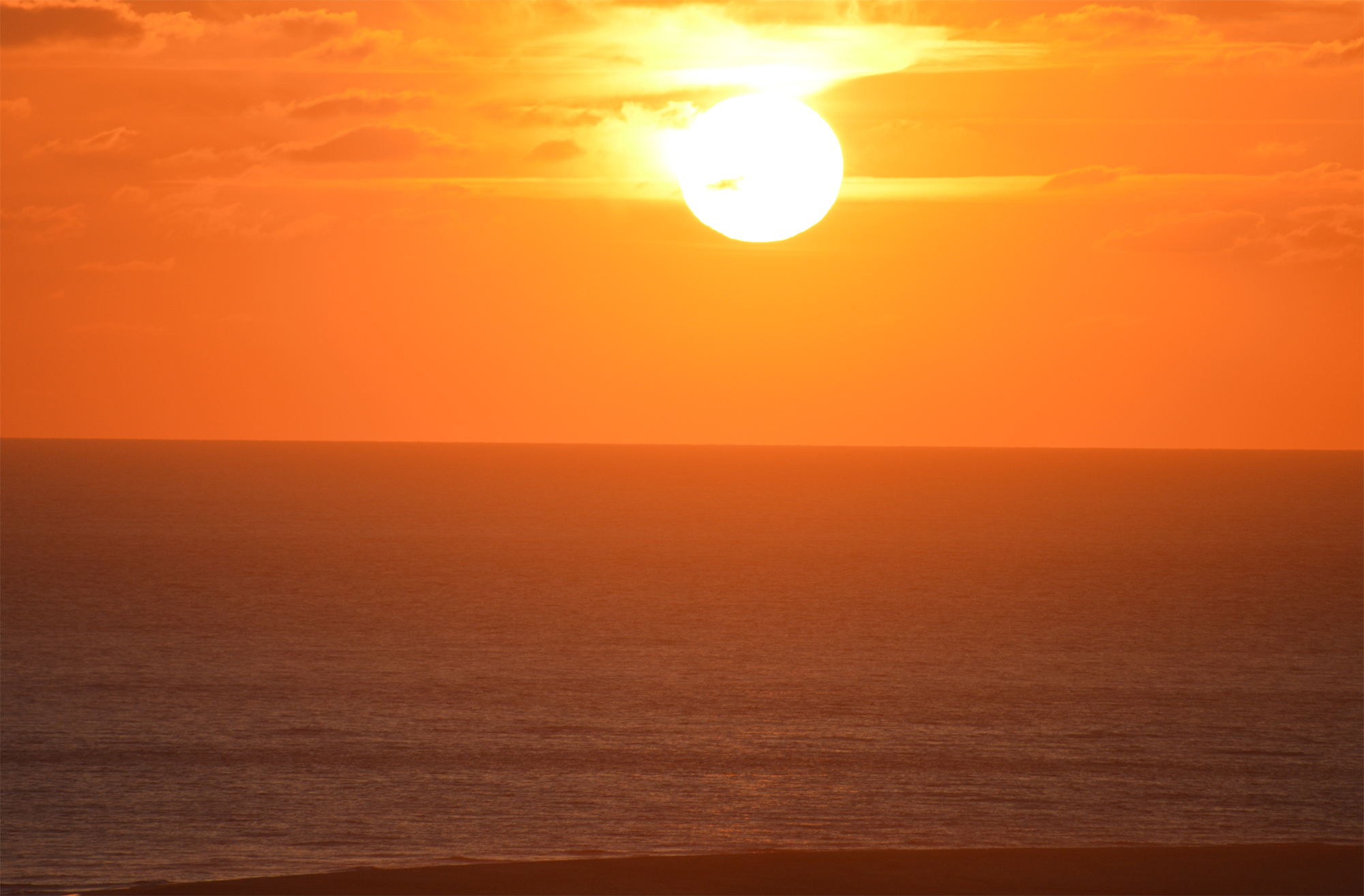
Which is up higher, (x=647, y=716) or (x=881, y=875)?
(x=647, y=716)

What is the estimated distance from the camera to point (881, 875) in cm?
2616

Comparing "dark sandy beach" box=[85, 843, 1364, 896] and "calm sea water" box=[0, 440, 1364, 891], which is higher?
"calm sea water" box=[0, 440, 1364, 891]

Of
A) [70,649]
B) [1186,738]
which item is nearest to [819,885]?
[1186,738]

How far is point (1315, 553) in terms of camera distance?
182500 mm

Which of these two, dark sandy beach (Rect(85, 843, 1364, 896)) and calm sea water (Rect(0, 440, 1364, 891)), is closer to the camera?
dark sandy beach (Rect(85, 843, 1364, 896))

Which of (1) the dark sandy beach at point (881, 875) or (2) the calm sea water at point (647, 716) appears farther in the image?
(2) the calm sea water at point (647, 716)

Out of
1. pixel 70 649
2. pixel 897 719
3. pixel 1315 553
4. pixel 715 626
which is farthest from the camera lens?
pixel 1315 553

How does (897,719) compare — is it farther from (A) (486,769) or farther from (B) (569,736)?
(A) (486,769)

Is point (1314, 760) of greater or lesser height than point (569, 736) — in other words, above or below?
below

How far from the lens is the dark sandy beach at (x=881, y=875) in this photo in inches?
994

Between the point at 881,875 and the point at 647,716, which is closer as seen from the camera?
the point at 881,875

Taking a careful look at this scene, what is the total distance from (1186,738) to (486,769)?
37.3 metres

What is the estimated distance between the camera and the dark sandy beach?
25250 millimetres

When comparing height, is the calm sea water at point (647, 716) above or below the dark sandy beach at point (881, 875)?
above
